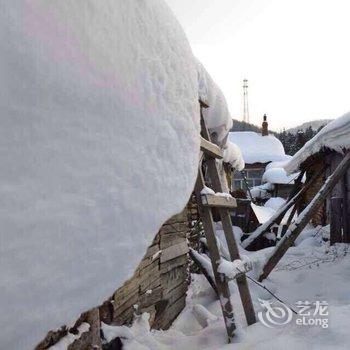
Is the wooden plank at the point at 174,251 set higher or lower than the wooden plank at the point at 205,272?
higher

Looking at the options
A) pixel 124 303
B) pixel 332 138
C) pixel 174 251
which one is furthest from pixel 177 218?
pixel 332 138

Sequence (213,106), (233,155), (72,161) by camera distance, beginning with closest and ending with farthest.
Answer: (72,161)
(213,106)
(233,155)

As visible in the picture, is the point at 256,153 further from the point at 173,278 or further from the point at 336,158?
the point at 173,278

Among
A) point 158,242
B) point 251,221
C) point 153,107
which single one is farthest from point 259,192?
point 153,107

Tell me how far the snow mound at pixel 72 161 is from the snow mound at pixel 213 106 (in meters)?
1.93

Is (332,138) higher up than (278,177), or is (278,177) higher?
(332,138)

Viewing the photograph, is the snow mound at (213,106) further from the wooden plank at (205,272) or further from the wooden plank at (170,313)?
the wooden plank at (170,313)

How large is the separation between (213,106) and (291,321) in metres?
2.30

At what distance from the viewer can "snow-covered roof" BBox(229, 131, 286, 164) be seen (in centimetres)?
2912

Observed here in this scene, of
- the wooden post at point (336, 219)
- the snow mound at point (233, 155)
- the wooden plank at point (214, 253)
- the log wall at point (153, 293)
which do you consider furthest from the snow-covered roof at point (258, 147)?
the wooden plank at point (214, 253)

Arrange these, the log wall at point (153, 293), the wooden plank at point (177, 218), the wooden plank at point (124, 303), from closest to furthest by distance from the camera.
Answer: the log wall at point (153, 293) → the wooden plank at point (124, 303) → the wooden plank at point (177, 218)

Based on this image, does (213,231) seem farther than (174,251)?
No

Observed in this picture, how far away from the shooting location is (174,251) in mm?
4289

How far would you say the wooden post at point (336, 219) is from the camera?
21.6ft
